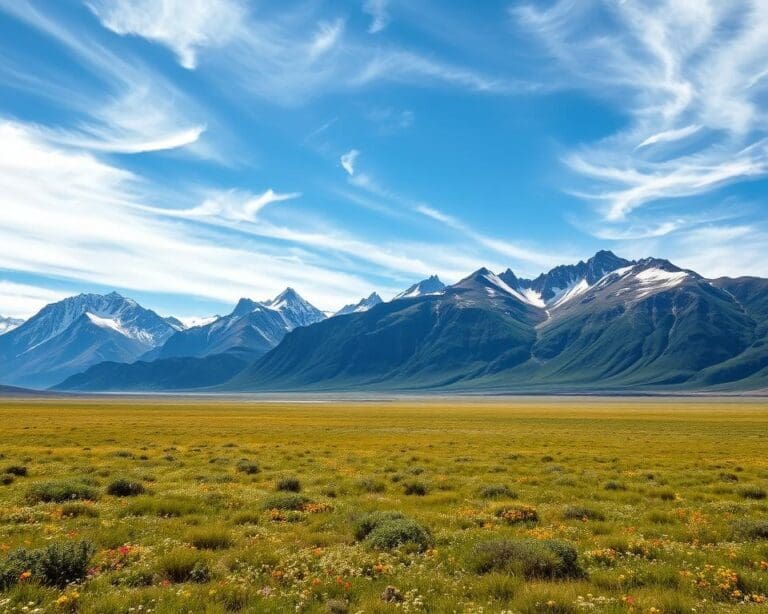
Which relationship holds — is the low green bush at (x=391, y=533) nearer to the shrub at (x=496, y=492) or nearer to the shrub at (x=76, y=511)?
the shrub at (x=496, y=492)

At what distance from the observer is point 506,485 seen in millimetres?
23953

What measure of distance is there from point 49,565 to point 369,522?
8.03 meters

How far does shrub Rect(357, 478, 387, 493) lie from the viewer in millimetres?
22781

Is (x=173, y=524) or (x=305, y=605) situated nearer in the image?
(x=305, y=605)

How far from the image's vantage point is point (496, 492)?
21844mm

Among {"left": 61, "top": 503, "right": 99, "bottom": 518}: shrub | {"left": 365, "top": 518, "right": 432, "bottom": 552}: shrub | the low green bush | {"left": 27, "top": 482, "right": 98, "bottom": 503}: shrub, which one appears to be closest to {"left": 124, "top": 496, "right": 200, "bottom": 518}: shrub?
{"left": 61, "top": 503, "right": 99, "bottom": 518}: shrub

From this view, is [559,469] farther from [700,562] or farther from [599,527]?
[700,562]

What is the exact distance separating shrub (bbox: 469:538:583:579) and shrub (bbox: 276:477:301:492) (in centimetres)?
1192

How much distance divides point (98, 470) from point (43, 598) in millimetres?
19344

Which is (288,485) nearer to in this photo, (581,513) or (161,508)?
(161,508)

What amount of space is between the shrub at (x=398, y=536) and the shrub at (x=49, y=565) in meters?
6.64

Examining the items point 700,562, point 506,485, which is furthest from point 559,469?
point 700,562

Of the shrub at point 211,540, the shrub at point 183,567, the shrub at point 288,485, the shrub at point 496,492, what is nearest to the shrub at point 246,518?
the shrub at point 211,540

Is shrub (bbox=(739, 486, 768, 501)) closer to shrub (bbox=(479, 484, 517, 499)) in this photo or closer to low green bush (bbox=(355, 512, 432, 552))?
shrub (bbox=(479, 484, 517, 499))
